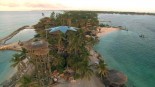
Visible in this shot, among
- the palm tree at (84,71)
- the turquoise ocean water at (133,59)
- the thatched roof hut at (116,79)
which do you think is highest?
the palm tree at (84,71)

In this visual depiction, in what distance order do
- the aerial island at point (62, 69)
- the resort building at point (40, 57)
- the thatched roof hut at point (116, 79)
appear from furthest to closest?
the thatched roof hut at point (116, 79)
the aerial island at point (62, 69)
the resort building at point (40, 57)

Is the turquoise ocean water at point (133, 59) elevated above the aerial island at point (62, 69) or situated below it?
below

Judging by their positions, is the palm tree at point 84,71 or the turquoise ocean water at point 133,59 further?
the turquoise ocean water at point 133,59

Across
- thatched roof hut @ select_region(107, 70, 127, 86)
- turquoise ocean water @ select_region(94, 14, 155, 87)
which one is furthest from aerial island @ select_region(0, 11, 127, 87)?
turquoise ocean water @ select_region(94, 14, 155, 87)

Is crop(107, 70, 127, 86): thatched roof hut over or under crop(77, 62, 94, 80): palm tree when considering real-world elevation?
under

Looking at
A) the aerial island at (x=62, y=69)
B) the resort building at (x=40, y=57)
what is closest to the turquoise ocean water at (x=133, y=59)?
the aerial island at (x=62, y=69)

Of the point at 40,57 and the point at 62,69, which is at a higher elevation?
the point at 40,57

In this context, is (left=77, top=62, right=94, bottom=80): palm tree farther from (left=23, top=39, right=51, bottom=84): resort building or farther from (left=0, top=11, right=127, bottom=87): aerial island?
(left=23, top=39, right=51, bottom=84): resort building

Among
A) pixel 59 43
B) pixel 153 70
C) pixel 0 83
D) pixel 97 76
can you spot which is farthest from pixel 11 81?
pixel 153 70

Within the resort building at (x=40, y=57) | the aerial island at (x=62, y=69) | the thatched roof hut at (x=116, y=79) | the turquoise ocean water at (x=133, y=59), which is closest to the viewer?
the resort building at (x=40, y=57)

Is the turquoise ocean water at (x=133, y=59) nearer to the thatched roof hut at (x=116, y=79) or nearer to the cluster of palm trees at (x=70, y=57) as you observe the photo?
the thatched roof hut at (x=116, y=79)

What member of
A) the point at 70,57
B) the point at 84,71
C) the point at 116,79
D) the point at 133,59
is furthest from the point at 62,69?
the point at 133,59

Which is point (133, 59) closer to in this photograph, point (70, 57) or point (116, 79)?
point (116, 79)
